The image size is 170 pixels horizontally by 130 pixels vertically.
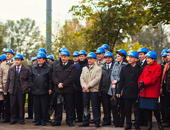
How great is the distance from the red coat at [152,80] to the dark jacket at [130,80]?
0.82 ft

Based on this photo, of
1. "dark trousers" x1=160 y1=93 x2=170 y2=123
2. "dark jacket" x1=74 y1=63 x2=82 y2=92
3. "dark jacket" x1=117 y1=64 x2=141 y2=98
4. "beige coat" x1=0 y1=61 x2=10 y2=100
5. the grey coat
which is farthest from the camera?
"beige coat" x1=0 y1=61 x2=10 y2=100

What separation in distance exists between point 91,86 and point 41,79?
148cm

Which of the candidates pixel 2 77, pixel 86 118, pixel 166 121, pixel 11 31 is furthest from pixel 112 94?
pixel 11 31

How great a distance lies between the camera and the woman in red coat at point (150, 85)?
378 inches

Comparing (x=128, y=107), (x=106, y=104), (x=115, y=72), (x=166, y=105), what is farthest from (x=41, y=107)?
(x=166, y=105)

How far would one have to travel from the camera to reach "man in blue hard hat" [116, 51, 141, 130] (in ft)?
32.8

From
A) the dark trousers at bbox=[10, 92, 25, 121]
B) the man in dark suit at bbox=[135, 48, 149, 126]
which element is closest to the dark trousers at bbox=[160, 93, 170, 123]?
the man in dark suit at bbox=[135, 48, 149, 126]

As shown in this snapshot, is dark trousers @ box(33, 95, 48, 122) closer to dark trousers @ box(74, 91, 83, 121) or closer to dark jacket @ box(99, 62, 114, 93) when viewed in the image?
dark trousers @ box(74, 91, 83, 121)

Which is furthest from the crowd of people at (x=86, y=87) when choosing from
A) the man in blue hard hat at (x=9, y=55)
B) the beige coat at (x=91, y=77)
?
the man in blue hard hat at (x=9, y=55)

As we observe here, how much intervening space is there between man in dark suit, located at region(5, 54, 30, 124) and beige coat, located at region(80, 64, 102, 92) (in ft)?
5.59

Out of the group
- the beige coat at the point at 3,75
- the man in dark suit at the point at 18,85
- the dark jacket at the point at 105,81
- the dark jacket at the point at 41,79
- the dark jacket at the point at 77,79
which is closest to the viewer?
the dark jacket at the point at 105,81

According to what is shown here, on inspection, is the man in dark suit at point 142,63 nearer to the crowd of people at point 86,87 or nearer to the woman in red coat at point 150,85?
the crowd of people at point 86,87

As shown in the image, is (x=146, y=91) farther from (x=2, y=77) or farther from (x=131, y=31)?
(x=131, y=31)

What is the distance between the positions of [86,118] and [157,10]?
248 inches
